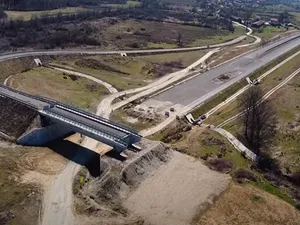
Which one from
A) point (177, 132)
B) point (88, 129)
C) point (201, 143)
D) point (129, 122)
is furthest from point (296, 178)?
point (129, 122)

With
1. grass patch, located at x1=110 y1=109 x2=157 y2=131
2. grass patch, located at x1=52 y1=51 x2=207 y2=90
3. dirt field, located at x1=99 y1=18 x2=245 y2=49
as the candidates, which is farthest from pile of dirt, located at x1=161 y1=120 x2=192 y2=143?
dirt field, located at x1=99 y1=18 x2=245 y2=49

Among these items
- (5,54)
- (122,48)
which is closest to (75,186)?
(5,54)

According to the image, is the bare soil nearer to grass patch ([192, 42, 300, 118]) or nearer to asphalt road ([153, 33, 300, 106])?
grass patch ([192, 42, 300, 118])

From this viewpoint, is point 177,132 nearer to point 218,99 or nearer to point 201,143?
point 201,143

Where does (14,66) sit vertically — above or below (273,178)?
below

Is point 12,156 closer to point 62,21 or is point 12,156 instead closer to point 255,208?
point 255,208

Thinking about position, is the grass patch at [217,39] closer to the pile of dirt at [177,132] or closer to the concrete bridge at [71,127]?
the pile of dirt at [177,132]
